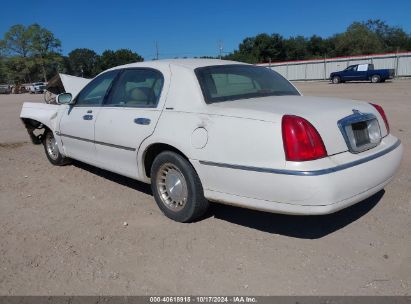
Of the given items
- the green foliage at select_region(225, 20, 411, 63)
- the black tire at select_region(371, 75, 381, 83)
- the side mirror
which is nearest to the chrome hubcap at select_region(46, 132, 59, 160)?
the side mirror

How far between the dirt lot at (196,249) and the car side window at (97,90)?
1172 mm

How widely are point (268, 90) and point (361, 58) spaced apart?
37.4 m

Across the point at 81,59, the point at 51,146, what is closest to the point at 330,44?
the point at 81,59

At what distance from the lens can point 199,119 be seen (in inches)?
144

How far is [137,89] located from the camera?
4.55m

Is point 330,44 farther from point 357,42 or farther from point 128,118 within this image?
point 128,118

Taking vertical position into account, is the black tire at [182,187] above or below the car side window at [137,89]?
below

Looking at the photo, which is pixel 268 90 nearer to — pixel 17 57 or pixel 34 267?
pixel 34 267

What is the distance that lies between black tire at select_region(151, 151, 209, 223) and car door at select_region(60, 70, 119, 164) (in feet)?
4.04

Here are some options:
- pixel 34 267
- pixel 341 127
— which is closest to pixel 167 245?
pixel 34 267

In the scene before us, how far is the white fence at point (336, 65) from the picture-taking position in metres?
36.2

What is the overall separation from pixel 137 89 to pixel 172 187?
120 cm

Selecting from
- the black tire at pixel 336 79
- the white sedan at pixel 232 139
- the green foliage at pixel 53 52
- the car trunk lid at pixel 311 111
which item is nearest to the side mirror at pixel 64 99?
the white sedan at pixel 232 139

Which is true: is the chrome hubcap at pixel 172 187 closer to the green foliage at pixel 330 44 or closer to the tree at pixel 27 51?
the green foliage at pixel 330 44
